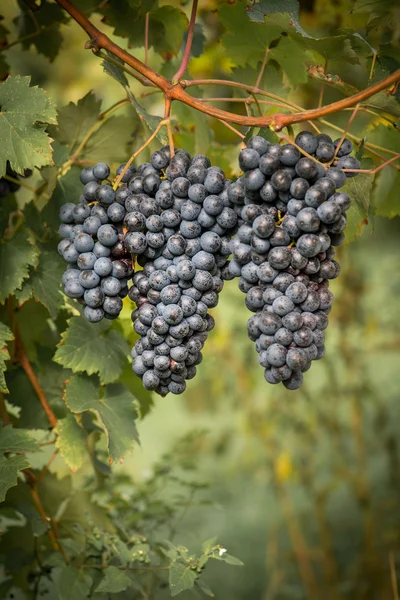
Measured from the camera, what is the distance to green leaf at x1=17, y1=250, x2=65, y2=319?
98 cm

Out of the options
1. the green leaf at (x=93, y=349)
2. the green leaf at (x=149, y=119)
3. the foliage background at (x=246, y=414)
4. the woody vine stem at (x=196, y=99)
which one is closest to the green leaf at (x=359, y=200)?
the foliage background at (x=246, y=414)

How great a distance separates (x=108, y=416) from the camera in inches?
39.8

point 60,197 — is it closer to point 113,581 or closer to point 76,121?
point 76,121

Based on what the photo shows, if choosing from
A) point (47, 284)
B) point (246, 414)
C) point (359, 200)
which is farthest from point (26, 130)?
point (246, 414)

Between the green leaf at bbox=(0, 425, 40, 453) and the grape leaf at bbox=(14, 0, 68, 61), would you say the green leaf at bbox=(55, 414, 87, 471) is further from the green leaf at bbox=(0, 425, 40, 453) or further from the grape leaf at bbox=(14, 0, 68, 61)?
the grape leaf at bbox=(14, 0, 68, 61)

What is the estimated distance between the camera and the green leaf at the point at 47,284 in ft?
3.21

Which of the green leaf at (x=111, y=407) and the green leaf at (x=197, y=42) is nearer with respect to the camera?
the green leaf at (x=111, y=407)

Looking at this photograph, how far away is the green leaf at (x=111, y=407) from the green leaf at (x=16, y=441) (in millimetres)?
77

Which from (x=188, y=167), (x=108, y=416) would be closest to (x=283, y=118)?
(x=188, y=167)

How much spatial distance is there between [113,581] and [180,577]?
145 mm

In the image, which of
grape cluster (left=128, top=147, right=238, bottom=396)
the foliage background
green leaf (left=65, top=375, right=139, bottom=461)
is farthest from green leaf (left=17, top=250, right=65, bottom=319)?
grape cluster (left=128, top=147, right=238, bottom=396)

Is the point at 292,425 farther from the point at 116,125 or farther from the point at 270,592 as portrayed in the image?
the point at 116,125

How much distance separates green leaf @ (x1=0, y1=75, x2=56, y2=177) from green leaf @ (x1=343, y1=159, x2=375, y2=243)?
0.41 meters

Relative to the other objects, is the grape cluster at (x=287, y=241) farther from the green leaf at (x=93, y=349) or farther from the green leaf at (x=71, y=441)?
the green leaf at (x=71, y=441)
